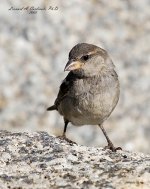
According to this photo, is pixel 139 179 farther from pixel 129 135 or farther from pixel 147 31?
pixel 147 31

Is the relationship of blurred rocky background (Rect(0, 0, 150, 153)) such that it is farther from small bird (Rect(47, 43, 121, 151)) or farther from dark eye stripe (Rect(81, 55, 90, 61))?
dark eye stripe (Rect(81, 55, 90, 61))

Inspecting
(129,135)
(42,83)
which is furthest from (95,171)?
(42,83)

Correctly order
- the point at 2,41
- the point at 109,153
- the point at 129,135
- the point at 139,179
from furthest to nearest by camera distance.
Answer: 1. the point at 2,41
2. the point at 129,135
3. the point at 109,153
4. the point at 139,179

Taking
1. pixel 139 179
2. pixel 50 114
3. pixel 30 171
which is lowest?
pixel 139 179

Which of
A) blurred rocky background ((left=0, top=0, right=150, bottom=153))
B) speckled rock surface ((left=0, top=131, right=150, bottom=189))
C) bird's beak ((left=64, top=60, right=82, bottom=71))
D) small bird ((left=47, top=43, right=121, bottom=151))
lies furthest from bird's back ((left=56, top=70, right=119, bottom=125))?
blurred rocky background ((left=0, top=0, right=150, bottom=153))

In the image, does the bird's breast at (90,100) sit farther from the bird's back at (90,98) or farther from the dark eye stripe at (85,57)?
the dark eye stripe at (85,57)

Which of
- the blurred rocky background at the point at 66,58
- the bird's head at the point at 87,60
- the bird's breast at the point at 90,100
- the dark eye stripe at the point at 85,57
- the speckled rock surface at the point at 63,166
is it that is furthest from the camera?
the blurred rocky background at the point at 66,58

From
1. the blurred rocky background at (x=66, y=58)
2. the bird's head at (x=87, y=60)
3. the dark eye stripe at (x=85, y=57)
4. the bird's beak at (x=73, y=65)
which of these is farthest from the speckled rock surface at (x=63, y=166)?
the blurred rocky background at (x=66, y=58)
